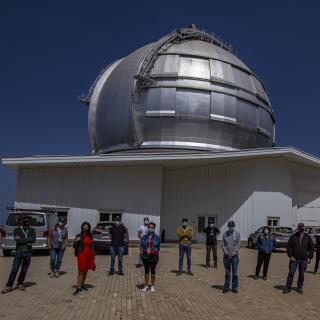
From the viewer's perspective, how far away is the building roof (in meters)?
23.6

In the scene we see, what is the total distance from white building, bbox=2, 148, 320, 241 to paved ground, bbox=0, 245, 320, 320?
10.6 meters

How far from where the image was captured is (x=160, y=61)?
31.0 m

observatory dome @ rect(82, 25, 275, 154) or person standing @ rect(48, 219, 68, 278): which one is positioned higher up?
observatory dome @ rect(82, 25, 275, 154)

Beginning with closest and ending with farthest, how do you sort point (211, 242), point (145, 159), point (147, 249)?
point (147, 249)
point (211, 242)
point (145, 159)

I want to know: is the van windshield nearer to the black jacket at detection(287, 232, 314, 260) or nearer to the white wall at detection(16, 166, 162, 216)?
the white wall at detection(16, 166, 162, 216)

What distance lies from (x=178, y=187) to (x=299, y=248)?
1650 centimetres

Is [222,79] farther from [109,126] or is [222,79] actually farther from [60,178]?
[60,178]

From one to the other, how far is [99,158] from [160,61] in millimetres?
10382

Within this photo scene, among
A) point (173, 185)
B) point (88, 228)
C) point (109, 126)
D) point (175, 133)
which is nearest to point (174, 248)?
point (173, 185)

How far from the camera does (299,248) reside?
11.2 metres

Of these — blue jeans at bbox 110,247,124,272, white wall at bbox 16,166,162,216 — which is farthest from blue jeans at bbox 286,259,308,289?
white wall at bbox 16,166,162,216

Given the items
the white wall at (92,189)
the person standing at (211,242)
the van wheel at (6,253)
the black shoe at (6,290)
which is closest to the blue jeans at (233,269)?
the person standing at (211,242)

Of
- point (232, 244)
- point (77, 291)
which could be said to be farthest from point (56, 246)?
point (232, 244)

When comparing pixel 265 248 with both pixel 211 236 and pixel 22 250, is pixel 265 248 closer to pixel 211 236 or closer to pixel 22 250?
pixel 211 236
